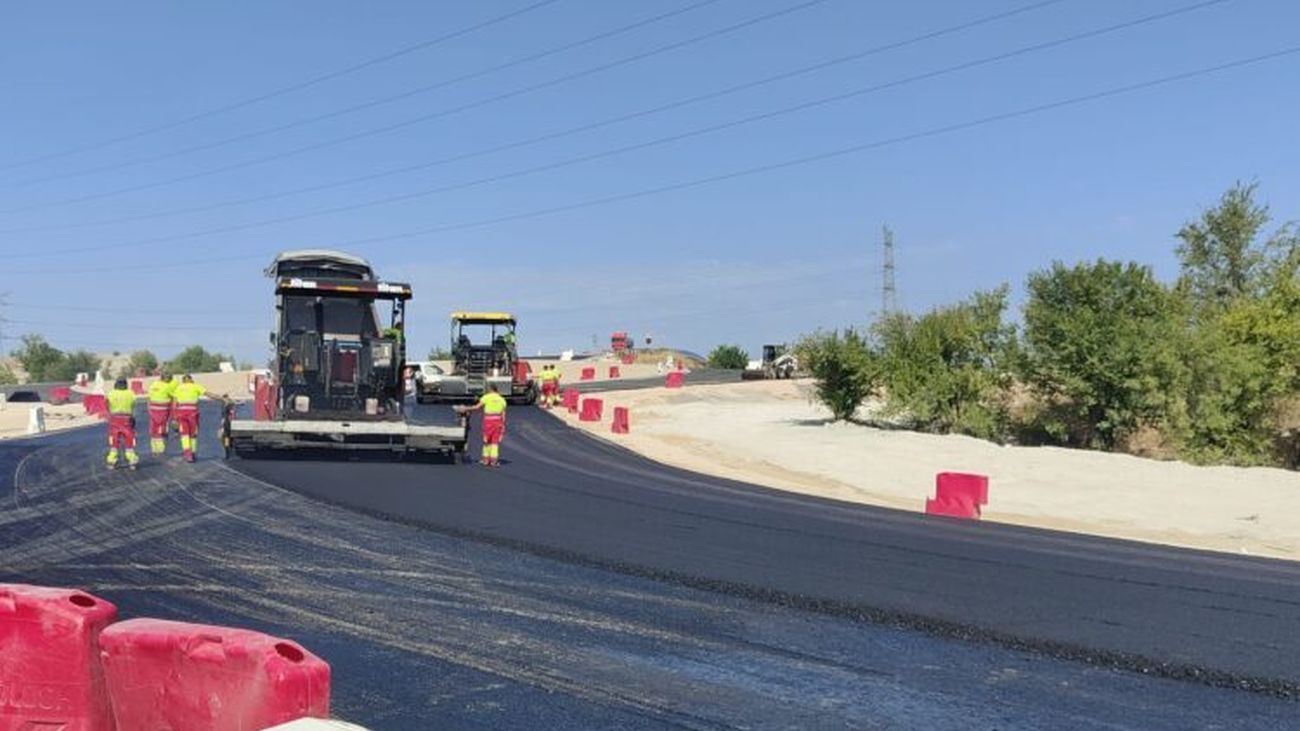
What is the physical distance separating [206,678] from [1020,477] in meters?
20.1

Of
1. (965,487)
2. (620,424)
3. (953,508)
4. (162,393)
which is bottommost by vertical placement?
(953,508)

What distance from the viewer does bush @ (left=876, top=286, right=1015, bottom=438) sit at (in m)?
28.0

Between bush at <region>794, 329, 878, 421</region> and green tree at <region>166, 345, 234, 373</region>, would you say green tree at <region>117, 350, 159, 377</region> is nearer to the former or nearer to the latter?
green tree at <region>166, 345, 234, 373</region>

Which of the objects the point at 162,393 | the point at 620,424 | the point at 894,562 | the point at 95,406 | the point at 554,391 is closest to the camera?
the point at 894,562

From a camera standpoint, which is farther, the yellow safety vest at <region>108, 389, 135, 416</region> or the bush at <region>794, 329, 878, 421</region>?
the bush at <region>794, 329, 878, 421</region>

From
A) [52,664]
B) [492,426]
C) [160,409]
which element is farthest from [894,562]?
[160,409]

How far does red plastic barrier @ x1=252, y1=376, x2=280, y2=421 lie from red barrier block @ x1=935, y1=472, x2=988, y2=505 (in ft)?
34.8

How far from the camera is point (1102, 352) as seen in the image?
24.9 metres

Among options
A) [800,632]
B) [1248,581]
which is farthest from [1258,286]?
[800,632]

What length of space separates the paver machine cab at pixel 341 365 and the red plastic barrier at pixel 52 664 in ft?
43.7

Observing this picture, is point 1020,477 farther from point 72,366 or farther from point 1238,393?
point 72,366

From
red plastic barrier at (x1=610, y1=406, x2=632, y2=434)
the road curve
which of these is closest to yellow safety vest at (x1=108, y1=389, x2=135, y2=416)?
the road curve

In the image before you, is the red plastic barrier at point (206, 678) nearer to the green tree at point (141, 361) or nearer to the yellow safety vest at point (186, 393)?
the yellow safety vest at point (186, 393)

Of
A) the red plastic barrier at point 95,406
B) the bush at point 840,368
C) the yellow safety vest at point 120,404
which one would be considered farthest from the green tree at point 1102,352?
the red plastic barrier at point 95,406
